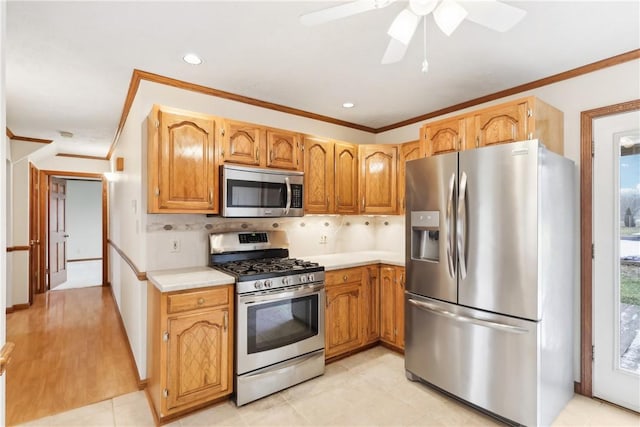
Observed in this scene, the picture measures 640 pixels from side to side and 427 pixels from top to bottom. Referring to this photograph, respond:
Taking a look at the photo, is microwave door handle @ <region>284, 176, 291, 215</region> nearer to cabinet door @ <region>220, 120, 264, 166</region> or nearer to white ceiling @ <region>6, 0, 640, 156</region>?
cabinet door @ <region>220, 120, 264, 166</region>

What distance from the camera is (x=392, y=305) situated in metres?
3.26

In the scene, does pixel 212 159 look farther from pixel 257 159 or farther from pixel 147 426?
pixel 147 426

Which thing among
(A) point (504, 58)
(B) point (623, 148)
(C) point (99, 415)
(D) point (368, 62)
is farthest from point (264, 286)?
(B) point (623, 148)

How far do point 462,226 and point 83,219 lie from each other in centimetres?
1028

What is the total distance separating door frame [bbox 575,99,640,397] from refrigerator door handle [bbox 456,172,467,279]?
3.32ft

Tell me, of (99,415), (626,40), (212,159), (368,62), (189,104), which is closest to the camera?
(626,40)

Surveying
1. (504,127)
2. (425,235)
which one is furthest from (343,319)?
(504,127)

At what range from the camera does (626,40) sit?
6.98ft

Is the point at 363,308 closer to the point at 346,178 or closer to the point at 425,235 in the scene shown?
the point at 425,235

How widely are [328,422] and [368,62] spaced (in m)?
2.53

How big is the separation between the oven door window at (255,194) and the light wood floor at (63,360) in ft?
5.59

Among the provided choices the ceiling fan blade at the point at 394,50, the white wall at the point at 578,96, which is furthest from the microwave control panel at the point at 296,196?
the white wall at the point at 578,96

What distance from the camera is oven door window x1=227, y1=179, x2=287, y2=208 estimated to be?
2664 mm

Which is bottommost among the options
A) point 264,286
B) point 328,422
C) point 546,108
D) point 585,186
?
point 328,422
